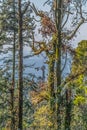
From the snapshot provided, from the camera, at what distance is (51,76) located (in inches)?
Result: 1141

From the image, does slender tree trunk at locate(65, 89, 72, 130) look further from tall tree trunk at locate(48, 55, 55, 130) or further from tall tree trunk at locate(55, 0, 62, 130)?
tall tree trunk at locate(48, 55, 55, 130)

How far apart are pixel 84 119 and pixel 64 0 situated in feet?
24.4

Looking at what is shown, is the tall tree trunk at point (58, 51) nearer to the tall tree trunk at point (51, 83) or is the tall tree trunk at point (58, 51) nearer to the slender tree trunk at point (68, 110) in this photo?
the slender tree trunk at point (68, 110)

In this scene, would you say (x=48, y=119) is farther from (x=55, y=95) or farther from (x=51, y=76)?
(x=51, y=76)

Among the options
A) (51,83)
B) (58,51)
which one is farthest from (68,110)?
(58,51)

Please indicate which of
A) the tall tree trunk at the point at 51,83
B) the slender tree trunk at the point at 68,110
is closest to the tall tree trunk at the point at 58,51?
the slender tree trunk at the point at 68,110

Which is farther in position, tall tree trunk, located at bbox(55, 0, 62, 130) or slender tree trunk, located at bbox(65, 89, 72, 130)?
slender tree trunk, located at bbox(65, 89, 72, 130)

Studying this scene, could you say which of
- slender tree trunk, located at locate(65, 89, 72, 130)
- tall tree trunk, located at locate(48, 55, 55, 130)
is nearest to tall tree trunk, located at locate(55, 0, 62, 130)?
slender tree trunk, located at locate(65, 89, 72, 130)

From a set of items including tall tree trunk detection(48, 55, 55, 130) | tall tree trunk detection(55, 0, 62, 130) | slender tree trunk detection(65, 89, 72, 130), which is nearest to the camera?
tall tree trunk detection(55, 0, 62, 130)

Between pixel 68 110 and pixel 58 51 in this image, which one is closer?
pixel 58 51

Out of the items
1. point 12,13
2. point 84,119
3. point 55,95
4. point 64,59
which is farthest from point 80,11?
point 12,13

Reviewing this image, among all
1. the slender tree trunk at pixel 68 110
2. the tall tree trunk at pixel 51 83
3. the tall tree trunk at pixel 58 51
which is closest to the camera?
the tall tree trunk at pixel 58 51

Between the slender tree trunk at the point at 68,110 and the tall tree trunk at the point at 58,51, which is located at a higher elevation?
the tall tree trunk at the point at 58,51

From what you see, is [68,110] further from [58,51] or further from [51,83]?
[58,51]
